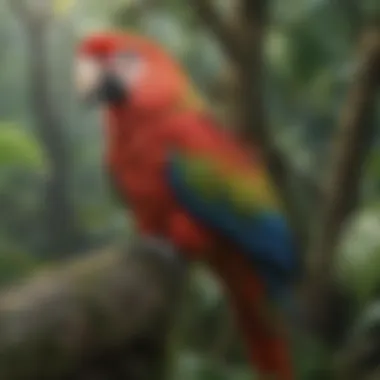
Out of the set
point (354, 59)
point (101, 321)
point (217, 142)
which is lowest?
point (101, 321)

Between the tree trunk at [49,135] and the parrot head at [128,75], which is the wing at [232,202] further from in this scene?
the tree trunk at [49,135]

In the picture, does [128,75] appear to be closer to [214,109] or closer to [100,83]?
[100,83]

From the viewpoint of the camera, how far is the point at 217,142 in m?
0.99

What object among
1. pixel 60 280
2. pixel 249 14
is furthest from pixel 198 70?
pixel 60 280

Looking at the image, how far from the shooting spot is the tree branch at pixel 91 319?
887 mm

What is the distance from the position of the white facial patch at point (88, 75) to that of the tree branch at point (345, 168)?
1.01ft

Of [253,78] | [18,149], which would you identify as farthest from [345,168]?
[18,149]

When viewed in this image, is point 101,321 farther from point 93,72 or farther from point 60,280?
point 93,72

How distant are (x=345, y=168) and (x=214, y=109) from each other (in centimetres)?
17

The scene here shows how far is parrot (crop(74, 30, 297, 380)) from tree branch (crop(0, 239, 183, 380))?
5 centimetres

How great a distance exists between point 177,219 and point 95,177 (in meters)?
0.15

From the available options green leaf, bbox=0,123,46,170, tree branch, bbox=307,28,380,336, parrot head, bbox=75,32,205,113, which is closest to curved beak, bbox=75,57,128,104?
parrot head, bbox=75,32,205,113

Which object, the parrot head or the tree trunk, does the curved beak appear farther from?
the tree trunk

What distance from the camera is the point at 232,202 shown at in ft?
3.19
